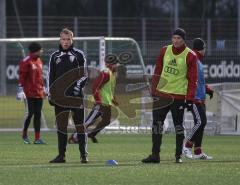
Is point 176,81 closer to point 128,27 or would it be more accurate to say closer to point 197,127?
point 197,127

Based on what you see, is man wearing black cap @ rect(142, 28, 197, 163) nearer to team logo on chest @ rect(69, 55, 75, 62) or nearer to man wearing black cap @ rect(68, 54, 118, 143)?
team logo on chest @ rect(69, 55, 75, 62)

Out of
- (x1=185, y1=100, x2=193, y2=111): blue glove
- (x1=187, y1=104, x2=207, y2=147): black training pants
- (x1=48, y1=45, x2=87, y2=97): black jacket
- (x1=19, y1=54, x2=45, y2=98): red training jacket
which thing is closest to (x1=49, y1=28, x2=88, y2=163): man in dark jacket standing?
(x1=48, y1=45, x2=87, y2=97): black jacket

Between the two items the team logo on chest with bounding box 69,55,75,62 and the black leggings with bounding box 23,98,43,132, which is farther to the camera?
the black leggings with bounding box 23,98,43,132

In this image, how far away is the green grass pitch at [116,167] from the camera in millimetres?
12492

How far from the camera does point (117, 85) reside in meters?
27.2

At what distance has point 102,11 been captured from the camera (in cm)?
4572

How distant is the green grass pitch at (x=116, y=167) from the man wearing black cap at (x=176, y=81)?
613 millimetres

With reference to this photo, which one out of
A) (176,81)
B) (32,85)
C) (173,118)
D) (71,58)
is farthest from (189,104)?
(32,85)

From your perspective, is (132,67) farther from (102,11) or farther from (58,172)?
(102,11)

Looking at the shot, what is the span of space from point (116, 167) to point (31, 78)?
7416 millimetres

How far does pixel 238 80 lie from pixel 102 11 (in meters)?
17.2

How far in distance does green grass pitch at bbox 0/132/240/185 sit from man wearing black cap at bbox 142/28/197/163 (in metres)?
0.61

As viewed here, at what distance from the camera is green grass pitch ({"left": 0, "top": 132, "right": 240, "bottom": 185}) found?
12.5 metres

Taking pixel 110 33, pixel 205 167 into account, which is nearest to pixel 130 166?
pixel 205 167
